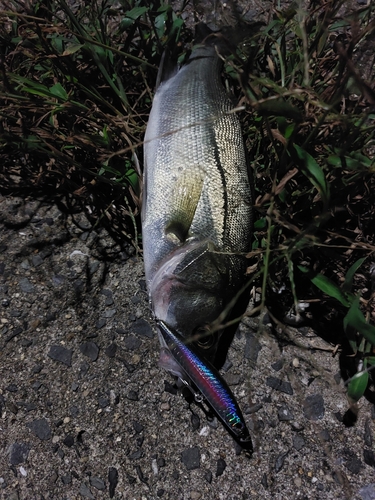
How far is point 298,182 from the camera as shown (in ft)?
8.00

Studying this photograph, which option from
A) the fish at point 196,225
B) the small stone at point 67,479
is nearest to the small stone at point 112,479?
the small stone at point 67,479

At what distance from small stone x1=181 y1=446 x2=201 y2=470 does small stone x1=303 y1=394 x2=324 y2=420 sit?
0.57 meters

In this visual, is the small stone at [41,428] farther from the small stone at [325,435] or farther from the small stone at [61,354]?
the small stone at [325,435]

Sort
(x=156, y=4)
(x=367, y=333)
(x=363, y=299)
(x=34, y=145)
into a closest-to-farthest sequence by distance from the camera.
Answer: (x=367, y=333) < (x=363, y=299) < (x=34, y=145) < (x=156, y=4)

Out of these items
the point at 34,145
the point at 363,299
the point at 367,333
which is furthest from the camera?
the point at 34,145

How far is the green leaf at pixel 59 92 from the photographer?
94.1 inches

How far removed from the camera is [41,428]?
7.08 ft

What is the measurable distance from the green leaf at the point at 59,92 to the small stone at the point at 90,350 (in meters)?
1.30

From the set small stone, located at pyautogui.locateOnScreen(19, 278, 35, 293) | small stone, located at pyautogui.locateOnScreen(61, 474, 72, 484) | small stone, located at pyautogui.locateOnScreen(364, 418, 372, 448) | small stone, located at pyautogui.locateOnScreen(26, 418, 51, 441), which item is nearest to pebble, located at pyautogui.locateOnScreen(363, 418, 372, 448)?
small stone, located at pyautogui.locateOnScreen(364, 418, 372, 448)

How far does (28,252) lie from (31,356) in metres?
0.61

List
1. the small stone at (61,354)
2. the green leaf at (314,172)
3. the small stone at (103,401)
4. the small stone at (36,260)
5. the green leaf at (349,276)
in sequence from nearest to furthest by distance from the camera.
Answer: the green leaf at (314,172) < the green leaf at (349,276) < the small stone at (103,401) < the small stone at (61,354) < the small stone at (36,260)

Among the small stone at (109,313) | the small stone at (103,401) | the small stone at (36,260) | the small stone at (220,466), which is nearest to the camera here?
the small stone at (220,466)

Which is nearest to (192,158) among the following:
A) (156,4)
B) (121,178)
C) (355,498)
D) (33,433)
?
(121,178)

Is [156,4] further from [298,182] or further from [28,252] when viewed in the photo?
[28,252]
